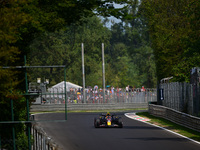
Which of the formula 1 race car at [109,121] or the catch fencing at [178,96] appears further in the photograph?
the catch fencing at [178,96]

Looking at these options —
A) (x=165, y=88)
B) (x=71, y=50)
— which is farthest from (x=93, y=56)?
(x=165, y=88)

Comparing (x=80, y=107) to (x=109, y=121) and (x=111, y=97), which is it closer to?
(x=111, y=97)

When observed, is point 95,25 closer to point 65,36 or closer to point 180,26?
point 65,36

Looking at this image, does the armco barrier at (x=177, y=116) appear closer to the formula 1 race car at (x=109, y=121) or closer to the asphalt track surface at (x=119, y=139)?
the asphalt track surface at (x=119, y=139)

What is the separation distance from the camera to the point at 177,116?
2705 cm

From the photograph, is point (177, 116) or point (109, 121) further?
point (177, 116)

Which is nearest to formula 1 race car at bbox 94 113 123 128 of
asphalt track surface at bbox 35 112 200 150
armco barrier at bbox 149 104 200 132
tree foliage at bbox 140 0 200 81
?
asphalt track surface at bbox 35 112 200 150

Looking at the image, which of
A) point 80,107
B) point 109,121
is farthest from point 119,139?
point 80,107

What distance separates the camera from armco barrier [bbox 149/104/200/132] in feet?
74.7

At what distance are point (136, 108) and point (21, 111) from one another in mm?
33337

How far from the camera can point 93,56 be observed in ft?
306

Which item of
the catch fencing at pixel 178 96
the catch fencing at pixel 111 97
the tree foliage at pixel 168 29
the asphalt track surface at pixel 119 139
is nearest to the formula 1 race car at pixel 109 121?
the asphalt track surface at pixel 119 139

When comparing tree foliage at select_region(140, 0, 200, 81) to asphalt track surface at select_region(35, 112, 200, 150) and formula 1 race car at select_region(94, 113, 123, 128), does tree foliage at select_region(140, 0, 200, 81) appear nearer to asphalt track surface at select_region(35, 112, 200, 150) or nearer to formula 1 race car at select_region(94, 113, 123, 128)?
formula 1 race car at select_region(94, 113, 123, 128)

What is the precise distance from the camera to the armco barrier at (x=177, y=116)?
74.7 feet
